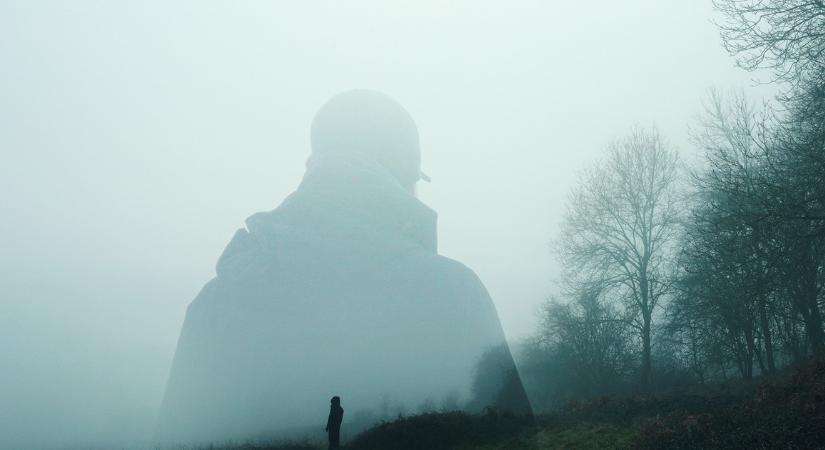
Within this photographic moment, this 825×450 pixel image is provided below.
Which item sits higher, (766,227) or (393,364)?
(766,227)

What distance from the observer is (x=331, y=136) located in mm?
22250

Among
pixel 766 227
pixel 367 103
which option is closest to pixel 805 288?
pixel 766 227

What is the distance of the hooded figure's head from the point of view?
72.5 ft

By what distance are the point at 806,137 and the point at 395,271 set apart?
467 inches

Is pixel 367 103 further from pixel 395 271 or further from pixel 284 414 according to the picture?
pixel 284 414

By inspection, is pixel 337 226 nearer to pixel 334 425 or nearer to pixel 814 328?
pixel 334 425

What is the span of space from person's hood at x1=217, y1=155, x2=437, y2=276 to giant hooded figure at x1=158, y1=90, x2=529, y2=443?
0.13ft

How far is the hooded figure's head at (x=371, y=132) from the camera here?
22.1 metres

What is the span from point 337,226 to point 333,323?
11.0 ft

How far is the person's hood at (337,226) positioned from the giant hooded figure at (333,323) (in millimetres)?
38

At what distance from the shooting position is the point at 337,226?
2012 centimetres

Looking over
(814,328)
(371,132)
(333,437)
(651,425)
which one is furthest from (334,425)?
(814,328)

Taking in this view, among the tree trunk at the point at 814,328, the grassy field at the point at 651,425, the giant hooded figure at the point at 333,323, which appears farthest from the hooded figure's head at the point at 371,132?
the tree trunk at the point at 814,328

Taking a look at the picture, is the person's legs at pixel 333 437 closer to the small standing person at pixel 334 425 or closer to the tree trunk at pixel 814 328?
the small standing person at pixel 334 425
